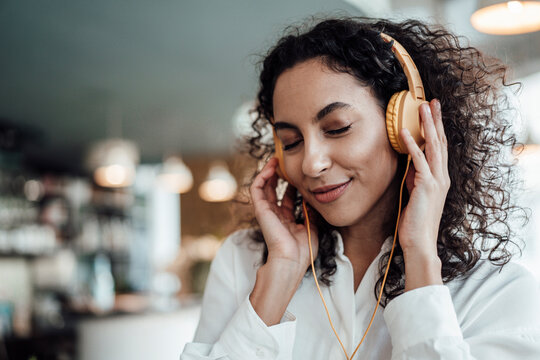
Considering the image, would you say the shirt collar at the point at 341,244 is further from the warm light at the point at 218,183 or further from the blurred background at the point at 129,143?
the warm light at the point at 218,183

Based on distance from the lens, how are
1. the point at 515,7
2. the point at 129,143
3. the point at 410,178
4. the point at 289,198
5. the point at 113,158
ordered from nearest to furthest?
the point at 410,178
the point at 289,198
the point at 515,7
the point at 113,158
the point at 129,143

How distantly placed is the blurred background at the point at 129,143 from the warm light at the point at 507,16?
10 millimetres

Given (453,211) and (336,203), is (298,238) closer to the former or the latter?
(336,203)

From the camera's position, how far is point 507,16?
297 centimetres

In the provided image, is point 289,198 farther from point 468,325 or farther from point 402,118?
point 468,325

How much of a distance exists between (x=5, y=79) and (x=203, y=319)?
488 cm

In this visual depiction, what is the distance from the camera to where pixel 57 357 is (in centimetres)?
542

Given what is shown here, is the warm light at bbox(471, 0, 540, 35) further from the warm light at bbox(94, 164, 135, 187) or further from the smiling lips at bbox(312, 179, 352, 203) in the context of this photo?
the warm light at bbox(94, 164, 135, 187)

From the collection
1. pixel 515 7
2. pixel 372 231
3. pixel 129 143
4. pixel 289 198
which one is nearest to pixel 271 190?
pixel 289 198

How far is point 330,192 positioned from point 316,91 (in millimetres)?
208

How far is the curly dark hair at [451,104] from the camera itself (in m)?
1.13

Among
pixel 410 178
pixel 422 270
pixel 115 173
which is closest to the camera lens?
pixel 422 270

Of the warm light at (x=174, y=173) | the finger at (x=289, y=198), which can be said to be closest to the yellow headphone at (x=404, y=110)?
the finger at (x=289, y=198)

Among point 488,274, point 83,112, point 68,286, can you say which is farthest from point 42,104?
point 488,274
